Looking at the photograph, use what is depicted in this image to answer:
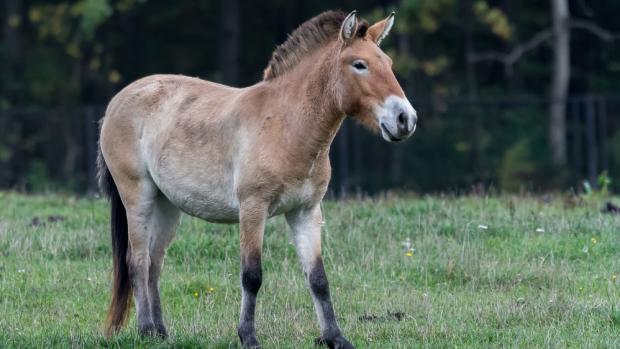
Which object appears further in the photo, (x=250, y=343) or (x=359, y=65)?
(x=250, y=343)

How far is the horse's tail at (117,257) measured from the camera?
25.9ft

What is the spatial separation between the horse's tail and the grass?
0.41 ft

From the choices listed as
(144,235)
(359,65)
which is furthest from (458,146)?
(359,65)

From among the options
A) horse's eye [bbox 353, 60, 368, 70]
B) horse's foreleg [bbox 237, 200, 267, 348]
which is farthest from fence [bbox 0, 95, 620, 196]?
horse's eye [bbox 353, 60, 368, 70]

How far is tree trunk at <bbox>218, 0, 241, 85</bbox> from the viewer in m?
26.7

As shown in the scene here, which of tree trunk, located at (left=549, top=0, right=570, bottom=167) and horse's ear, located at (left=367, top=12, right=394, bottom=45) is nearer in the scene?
horse's ear, located at (left=367, top=12, right=394, bottom=45)

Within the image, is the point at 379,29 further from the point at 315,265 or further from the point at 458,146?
the point at 458,146

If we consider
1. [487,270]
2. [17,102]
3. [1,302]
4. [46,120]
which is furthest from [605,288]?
[17,102]

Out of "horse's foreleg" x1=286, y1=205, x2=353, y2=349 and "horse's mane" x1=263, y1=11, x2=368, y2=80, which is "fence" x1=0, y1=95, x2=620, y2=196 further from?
"horse's foreleg" x1=286, y1=205, x2=353, y2=349

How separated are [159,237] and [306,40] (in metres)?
1.84

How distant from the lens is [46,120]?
77.6 ft

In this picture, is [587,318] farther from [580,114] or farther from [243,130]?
[580,114]

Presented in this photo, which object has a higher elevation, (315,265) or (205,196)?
(205,196)

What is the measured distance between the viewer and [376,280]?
9.27m
